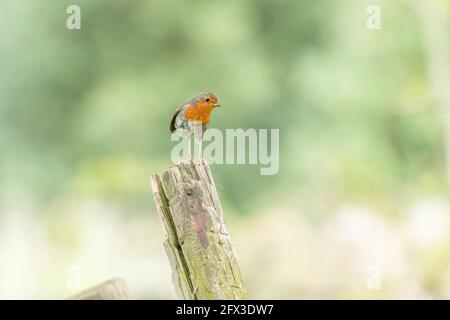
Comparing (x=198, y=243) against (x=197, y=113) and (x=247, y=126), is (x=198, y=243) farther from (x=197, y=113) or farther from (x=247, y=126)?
(x=247, y=126)

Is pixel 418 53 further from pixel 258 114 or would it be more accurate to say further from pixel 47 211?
pixel 47 211

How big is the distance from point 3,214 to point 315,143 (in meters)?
3.76

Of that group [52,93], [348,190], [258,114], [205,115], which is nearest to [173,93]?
[258,114]

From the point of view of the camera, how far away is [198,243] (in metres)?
2.49

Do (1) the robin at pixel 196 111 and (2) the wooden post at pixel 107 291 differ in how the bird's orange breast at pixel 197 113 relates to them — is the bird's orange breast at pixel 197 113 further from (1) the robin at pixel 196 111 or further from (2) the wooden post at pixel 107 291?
(2) the wooden post at pixel 107 291

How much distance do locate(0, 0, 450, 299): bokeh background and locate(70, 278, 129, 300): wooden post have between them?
6369 millimetres

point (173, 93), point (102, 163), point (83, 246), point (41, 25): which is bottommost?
point (83, 246)

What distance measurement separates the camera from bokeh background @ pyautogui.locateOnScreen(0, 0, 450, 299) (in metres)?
8.93

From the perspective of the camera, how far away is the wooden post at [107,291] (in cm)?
171

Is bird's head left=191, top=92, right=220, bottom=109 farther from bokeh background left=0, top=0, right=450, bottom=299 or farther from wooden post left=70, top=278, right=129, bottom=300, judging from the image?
bokeh background left=0, top=0, right=450, bottom=299

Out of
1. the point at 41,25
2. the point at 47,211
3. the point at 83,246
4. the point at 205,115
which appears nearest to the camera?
the point at 205,115

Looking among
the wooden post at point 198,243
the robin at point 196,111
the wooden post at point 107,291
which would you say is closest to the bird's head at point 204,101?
the robin at point 196,111

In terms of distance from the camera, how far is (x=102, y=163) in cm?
998

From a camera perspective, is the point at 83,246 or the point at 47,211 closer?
the point at 83,246
